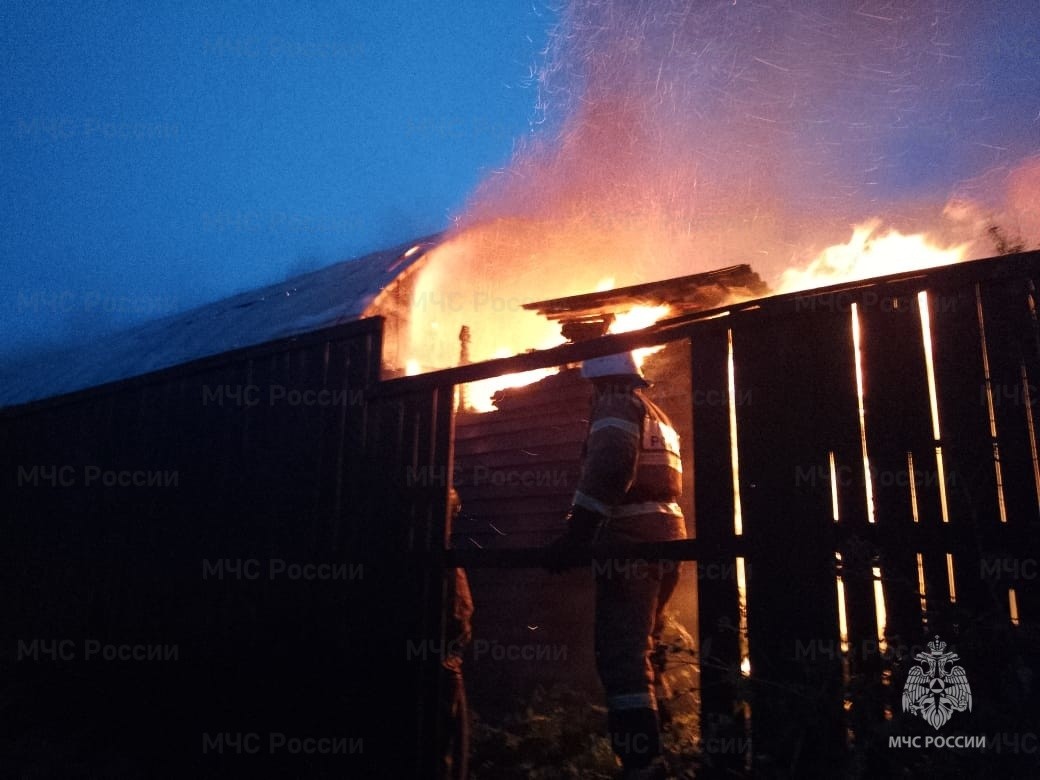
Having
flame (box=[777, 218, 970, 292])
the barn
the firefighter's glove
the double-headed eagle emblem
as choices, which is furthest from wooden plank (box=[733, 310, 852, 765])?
flame (box=[777, 218, 970, 292])

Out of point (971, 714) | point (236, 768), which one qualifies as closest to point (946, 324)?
point (971, 714)

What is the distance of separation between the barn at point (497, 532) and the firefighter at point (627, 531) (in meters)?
0.29

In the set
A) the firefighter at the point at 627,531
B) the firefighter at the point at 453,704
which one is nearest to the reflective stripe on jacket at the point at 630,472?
the firefighter at the point at 627,531

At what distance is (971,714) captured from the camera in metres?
2.72

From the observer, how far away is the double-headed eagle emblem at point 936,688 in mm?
2811

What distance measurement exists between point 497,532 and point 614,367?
15.3 ft

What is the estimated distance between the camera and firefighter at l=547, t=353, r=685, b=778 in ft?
12.6

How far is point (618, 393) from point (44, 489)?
7606 mm

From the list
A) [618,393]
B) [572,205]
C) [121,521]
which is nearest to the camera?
[618,393]

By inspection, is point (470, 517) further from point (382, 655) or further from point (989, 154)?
point (989, 154)

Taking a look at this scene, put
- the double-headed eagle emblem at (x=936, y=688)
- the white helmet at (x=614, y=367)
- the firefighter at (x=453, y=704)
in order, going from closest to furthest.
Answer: the double-headed eagle emblem at (x=936, y=688), the white helmet at (x=614, y=367), the firefighter at (x=453, y=704)

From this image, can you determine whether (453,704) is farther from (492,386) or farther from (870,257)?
(870,257)

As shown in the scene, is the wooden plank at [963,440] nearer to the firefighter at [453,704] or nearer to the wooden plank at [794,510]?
the wooden plank at [794,510]

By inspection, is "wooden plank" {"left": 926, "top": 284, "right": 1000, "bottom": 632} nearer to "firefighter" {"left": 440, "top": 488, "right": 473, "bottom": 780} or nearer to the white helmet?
the white helmet
